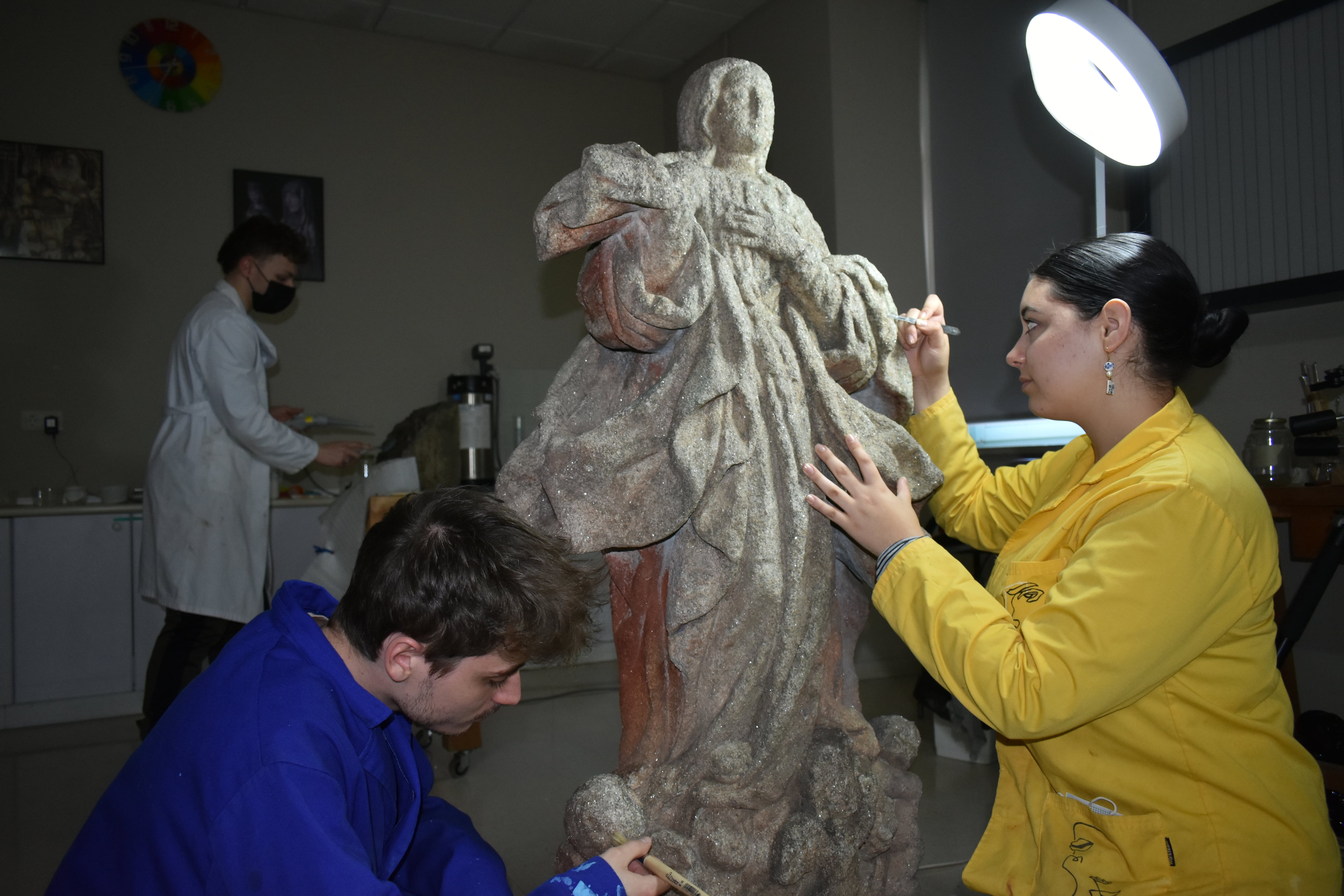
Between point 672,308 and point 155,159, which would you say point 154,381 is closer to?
point 155,159

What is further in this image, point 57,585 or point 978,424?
point 978,424

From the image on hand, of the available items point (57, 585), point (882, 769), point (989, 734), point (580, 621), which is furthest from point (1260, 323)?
point (57, 585)

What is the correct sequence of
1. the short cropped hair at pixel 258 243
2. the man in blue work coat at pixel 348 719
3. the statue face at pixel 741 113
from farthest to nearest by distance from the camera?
the short cropped hair at pixel 258 243 < the statue face at pixel 741 113 < the man in blue work coat at pixel 348 719

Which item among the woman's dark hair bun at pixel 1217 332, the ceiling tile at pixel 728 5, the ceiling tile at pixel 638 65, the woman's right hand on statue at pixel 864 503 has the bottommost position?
the woman's right hand on statue at pixel 864 503

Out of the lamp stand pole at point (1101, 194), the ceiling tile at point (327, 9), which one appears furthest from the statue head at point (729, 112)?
the ceiling tile at point (327, 9)

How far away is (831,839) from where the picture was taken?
1.46 meters

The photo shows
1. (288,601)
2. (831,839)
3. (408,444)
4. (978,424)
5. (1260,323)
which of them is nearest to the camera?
(288,601)

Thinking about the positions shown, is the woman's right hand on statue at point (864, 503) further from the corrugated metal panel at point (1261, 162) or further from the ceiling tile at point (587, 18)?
the ceiling tile at point (587, 18)

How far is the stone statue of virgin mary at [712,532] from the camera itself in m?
1.43

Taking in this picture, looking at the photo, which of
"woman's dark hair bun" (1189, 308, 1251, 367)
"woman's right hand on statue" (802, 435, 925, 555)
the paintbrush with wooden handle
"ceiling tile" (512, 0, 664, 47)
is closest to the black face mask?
"ceiling tile" (512, 0, 664, 47)

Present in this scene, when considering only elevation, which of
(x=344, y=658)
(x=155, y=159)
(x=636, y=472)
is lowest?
(x=344, y=658)

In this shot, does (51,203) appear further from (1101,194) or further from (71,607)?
(1101,194)

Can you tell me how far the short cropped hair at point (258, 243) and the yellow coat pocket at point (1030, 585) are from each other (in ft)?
8.37

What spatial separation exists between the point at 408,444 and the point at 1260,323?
3.21 m
